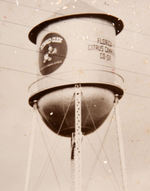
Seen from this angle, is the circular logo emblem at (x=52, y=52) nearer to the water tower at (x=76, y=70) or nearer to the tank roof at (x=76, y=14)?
the water tower at (x=76, y=70)

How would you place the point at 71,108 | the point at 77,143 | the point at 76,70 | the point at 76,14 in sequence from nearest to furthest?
the point at 77,143 → the point at 76,70 → the point at 71,108 → the point at 76,14

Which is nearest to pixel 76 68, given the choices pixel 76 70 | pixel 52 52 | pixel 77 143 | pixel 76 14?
pixel 76 70

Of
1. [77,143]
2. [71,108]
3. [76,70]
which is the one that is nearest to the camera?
[77,143]

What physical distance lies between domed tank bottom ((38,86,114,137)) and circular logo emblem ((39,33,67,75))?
636 millimetres

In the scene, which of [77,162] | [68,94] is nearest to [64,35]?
[68,94]

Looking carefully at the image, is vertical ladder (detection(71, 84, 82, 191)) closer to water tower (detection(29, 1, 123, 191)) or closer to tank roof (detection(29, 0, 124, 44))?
water tower (detection(29, 1, 123, 191))

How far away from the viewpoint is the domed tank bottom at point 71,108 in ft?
37.8

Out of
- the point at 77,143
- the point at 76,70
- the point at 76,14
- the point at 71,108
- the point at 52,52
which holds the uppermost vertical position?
the point at 76,14

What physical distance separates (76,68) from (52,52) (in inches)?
31.2

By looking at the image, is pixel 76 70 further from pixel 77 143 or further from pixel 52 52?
pixel 77 143

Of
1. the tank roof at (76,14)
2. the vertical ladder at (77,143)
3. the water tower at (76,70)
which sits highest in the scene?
the tank roof at (76,14)

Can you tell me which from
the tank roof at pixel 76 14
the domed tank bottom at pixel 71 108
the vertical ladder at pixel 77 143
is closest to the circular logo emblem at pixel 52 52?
the tank roof at pixel 76 14

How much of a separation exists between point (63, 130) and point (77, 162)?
1.65m

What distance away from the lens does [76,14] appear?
11.7 metres
